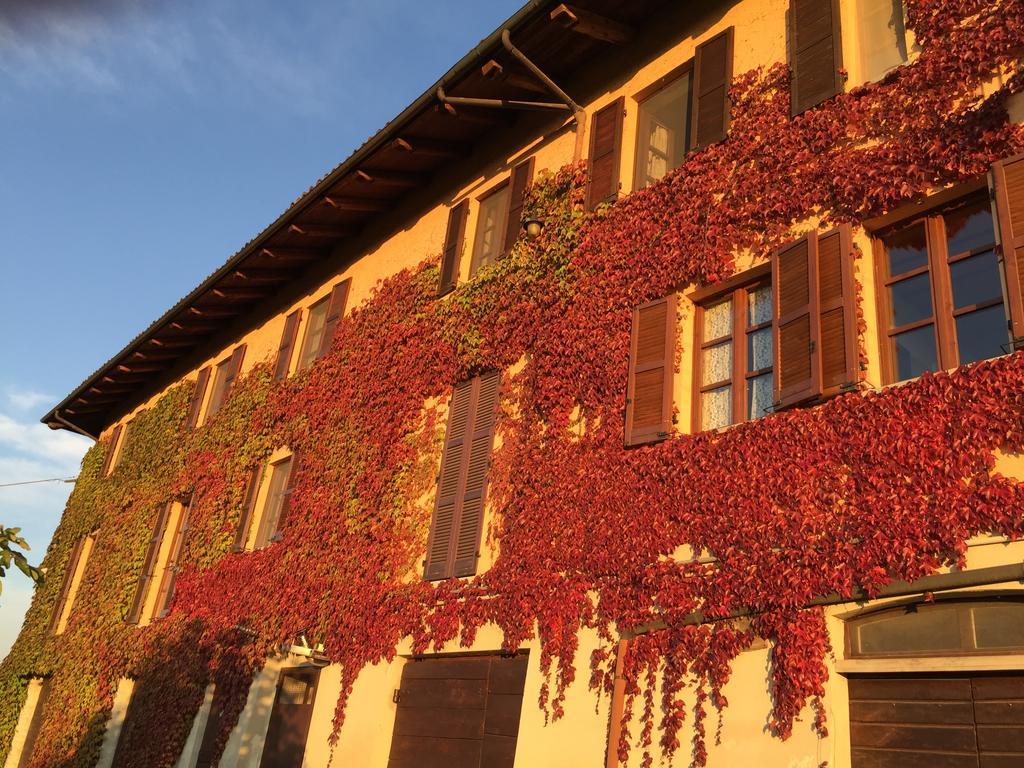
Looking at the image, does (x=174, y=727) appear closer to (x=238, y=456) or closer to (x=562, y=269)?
(x=238, y=456)

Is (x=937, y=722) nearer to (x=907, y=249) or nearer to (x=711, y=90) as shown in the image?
(x=907, y=249)

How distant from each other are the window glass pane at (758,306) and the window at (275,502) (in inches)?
276

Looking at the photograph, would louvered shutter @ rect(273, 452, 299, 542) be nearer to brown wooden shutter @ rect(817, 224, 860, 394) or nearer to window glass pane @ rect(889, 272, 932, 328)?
brown wooden shutter @ rect(817, 224, 860, 394)

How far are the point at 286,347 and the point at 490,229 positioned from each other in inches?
183

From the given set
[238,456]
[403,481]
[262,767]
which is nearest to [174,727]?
[262,767]

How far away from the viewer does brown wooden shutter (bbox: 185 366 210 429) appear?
1667cm

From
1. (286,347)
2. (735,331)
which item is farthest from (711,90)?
(286,347)

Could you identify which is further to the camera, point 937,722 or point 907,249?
point 907,249

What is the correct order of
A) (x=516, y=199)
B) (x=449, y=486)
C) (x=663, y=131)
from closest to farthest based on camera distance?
(x=663, y=131) < (x=449, y=486) < (x=516, y=199)

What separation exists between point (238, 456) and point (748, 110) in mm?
9026

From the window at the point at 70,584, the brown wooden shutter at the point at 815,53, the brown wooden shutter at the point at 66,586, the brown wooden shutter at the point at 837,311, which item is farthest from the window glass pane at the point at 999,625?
the brown wooden shutter at the point at 66,586

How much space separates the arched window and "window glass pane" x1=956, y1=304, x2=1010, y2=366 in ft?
5.08

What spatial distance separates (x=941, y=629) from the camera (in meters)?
5.49

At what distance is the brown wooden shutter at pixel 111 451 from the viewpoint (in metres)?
19.4
